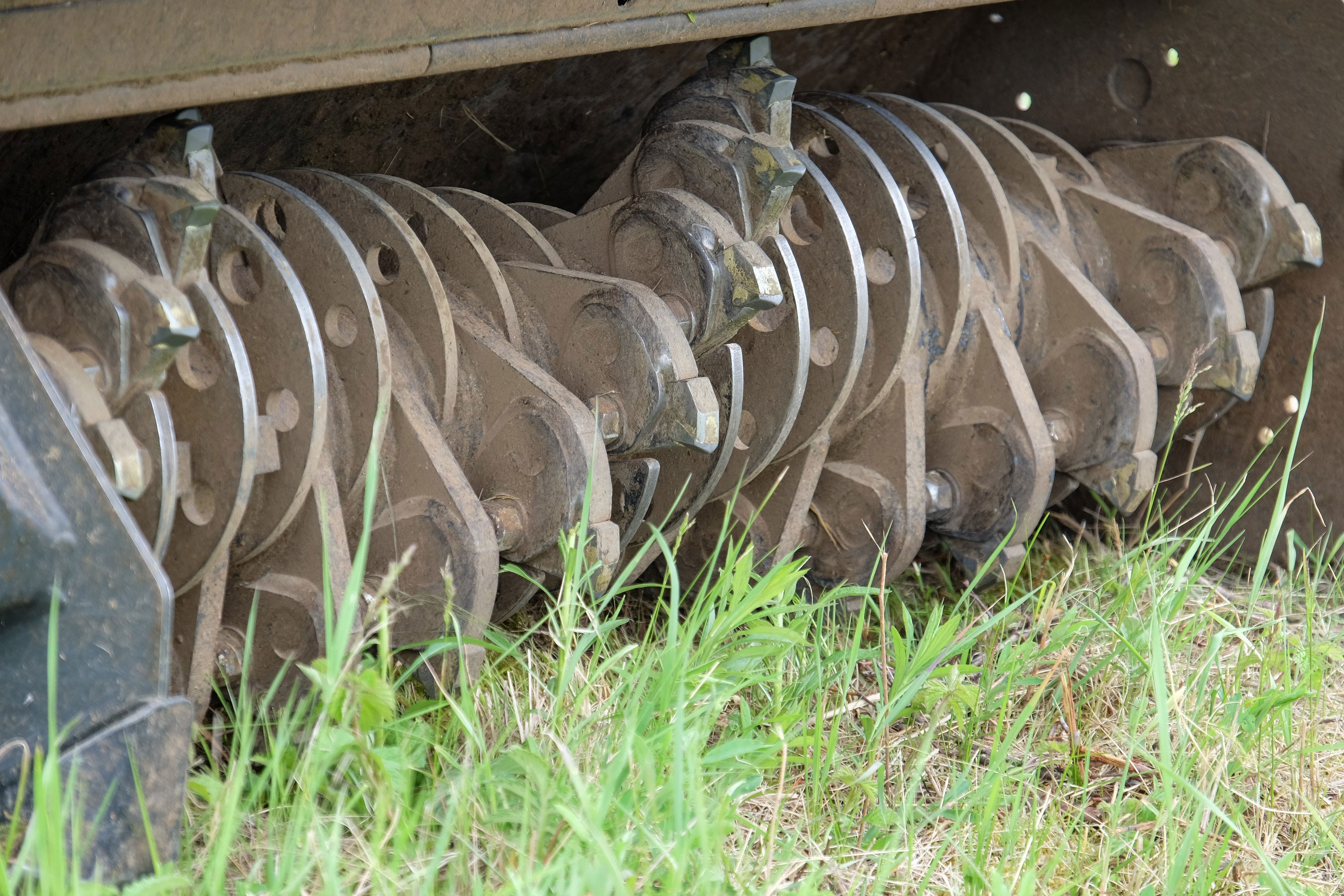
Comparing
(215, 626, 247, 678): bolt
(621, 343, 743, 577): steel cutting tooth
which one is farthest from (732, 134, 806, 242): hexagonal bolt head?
(215, 626, 247, 678): bolt

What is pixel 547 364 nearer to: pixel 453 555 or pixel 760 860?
pixel 453 555

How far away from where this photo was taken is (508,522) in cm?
172

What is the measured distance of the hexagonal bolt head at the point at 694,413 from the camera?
1734 millimetres

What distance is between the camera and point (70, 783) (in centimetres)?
105

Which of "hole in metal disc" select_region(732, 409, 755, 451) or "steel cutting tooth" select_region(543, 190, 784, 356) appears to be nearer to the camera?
"steel cutting tooth" select_region(543, 190, 784, 356)

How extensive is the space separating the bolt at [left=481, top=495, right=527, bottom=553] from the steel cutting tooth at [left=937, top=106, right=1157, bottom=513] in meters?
0.94

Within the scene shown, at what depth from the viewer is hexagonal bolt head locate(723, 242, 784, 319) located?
1.80 meters

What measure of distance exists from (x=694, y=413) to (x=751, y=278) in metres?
0.20

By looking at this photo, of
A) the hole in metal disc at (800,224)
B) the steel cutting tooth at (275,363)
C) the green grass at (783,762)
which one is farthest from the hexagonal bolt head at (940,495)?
the steel cutting tooth at (275,363)

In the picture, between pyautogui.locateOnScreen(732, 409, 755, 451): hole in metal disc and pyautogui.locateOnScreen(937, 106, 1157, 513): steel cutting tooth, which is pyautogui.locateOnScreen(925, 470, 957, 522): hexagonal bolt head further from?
pyautogui.locateOnScreen(732, 409, 755, 451): hole in metal disc

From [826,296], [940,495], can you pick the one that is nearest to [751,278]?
[826,296]

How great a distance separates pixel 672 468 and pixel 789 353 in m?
0.22

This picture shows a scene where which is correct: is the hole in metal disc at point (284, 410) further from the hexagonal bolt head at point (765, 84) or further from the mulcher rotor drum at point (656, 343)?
the hexagonal bolt head at point (765, 84)

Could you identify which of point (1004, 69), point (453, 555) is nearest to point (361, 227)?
point (453, 555)
